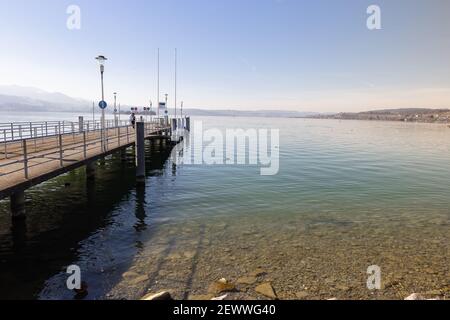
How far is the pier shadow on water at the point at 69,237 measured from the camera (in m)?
8.29

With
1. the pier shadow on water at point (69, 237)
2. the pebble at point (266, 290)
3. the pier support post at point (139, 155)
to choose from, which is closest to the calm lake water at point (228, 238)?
the pier shadow on water at point (69, 237)

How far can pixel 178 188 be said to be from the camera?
2014cm

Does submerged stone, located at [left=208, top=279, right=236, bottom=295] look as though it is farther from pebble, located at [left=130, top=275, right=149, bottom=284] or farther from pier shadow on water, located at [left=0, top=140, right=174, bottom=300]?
pier shadow on water, located at [left=0, top=140, right=174, bottom=300]

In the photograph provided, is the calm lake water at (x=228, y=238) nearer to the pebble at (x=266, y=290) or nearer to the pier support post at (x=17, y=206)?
the pebble at (x=266, y=290)

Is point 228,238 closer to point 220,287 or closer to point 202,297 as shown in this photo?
point 220,287

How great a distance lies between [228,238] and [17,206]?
312 inches

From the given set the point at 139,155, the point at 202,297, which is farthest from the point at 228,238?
the point at 139,155

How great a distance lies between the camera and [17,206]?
12.2m

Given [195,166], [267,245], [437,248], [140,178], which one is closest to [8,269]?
[267,245]

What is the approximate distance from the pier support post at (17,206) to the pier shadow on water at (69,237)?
30 cm

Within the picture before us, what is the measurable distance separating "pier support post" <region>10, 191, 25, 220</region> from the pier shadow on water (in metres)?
0.30

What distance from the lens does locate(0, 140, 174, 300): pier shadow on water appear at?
8.29 m
